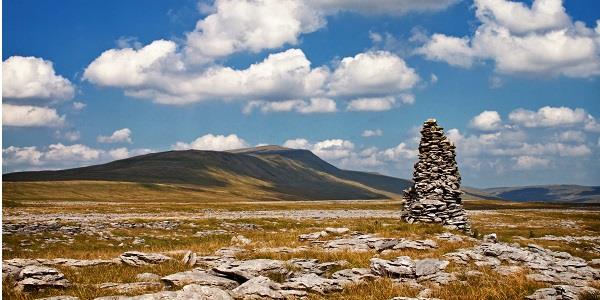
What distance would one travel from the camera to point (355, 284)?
1647 centimetres

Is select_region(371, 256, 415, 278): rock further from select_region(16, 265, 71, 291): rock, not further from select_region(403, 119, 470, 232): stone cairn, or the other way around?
select_region(403, 119, 470, 232): stone cairn

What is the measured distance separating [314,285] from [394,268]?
3.75 m

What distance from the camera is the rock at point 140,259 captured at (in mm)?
22078

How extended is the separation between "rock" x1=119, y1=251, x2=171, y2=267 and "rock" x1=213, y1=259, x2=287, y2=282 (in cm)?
569

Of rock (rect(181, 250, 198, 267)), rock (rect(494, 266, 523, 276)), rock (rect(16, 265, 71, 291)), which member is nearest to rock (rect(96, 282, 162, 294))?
rock (rect(16, 265, 71, 291))

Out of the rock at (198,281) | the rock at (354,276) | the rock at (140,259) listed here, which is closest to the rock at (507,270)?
the rock at (354,276)

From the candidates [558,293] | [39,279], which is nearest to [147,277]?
[39,279]

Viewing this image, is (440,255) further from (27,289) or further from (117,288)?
(27,289)

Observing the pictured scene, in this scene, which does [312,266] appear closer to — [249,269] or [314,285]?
[249,269]

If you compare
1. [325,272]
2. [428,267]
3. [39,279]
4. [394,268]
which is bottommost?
[325,272]

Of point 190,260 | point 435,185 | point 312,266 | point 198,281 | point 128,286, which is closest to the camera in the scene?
point 128,286

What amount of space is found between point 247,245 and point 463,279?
1533 cm

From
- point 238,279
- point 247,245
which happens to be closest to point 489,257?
point 238,279

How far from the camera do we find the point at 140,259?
22.5 metres
